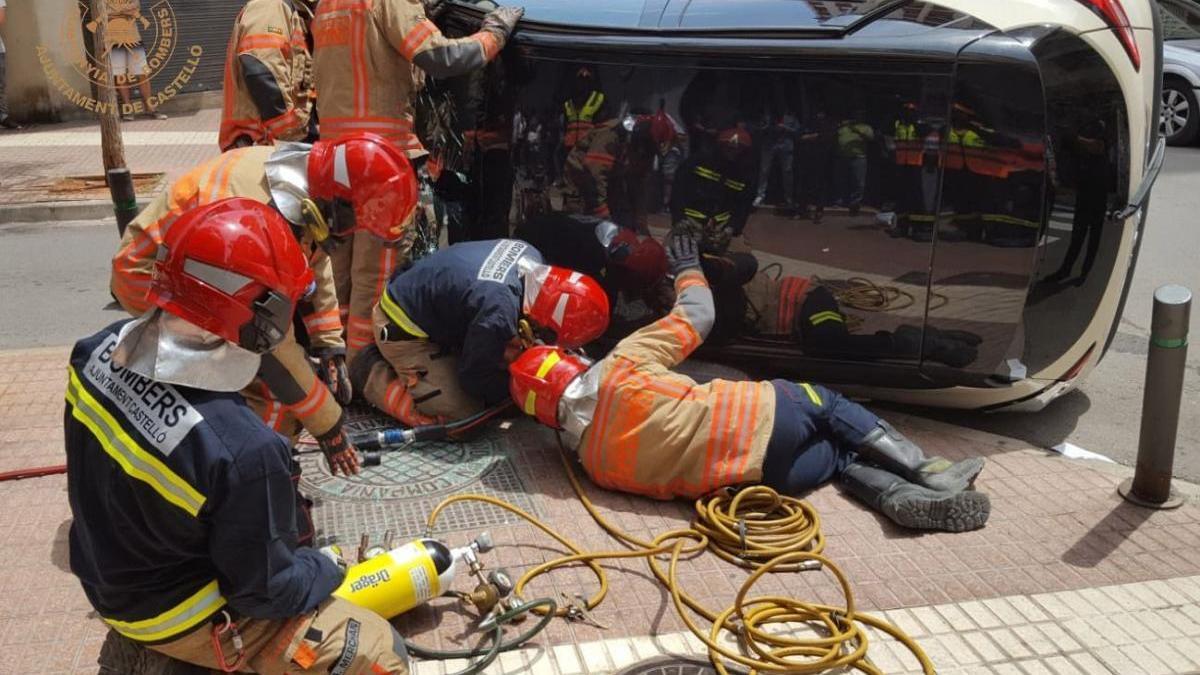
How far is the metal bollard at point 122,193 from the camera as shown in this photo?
643 cm

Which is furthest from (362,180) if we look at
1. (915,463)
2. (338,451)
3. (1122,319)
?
(1122,319)

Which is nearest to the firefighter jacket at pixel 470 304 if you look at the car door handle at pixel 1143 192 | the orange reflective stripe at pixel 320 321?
the orange reflective stripe at pixel 320 321

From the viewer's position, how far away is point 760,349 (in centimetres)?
490

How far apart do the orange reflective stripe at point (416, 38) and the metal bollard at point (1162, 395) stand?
3362 millimetres

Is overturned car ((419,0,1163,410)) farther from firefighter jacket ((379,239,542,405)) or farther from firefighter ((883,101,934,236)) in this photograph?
firefighter jacket ((379,239,542,405))

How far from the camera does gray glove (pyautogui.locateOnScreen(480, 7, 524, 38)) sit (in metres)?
4.97

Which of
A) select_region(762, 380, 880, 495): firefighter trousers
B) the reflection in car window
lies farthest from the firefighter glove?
the reflection in car window

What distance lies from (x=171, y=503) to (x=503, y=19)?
10.4 feet

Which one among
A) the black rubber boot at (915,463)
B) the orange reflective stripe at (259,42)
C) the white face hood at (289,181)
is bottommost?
the black rubber boot at (915,463)

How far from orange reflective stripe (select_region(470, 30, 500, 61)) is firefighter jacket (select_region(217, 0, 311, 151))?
1.48 meters

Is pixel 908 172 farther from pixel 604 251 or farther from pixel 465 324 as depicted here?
pixel 465 324

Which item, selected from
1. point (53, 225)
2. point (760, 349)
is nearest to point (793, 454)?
point (760, 349)

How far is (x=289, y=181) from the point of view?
4.06 m

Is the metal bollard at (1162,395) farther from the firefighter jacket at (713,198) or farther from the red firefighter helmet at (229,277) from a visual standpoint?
the red firefighter helmet at (229,277)
